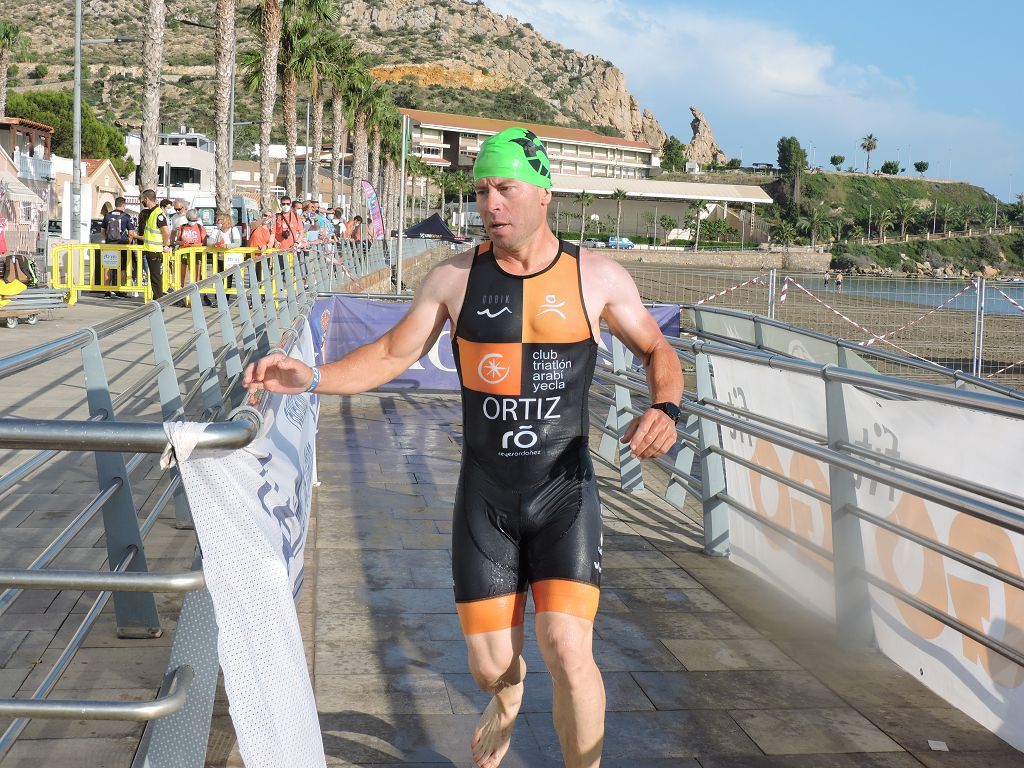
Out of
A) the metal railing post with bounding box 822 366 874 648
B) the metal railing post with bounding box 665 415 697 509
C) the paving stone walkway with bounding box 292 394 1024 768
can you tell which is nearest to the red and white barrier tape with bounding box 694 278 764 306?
the metal railing post with bounding box 665 415 697 509

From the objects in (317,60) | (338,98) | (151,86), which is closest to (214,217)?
(151,86)

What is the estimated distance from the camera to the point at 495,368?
365 cm

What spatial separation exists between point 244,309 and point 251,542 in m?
5.85

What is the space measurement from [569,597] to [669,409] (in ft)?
2.11

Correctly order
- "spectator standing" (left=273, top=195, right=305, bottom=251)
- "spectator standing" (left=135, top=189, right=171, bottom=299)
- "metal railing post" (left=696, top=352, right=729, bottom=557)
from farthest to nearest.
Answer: "spectator standing" (left=273, top=195, right=305, bottom=251) < "spectator standing" (left=135, top=189, right=171, bottom=299) < "metal railing post" (left=696, top=352, right=729, bottom=557)

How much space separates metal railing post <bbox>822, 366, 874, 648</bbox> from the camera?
210 inches

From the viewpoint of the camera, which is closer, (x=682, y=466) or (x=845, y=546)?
(x=845, y=546)

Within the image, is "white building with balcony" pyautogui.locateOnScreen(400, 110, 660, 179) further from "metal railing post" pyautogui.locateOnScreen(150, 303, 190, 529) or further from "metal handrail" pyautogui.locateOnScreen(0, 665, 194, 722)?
"metal handrail" pyautogui.locateOnScreen(0, 665, 194, 722)

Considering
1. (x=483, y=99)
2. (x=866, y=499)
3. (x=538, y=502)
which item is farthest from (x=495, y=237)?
(x=483, y=99)

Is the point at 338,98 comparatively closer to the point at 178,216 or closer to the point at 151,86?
the point at 151,86

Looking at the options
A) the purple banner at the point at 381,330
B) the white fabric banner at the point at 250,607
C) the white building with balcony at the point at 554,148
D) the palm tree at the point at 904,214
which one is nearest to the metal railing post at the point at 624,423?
the purple banner at the point at 381,330

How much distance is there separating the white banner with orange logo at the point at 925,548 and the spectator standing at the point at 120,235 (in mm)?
17615

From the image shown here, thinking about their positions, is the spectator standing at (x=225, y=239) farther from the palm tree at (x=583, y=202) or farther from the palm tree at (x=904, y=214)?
the palm tree at (x=904, y=214)

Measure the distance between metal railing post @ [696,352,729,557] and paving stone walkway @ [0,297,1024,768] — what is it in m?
0.14
